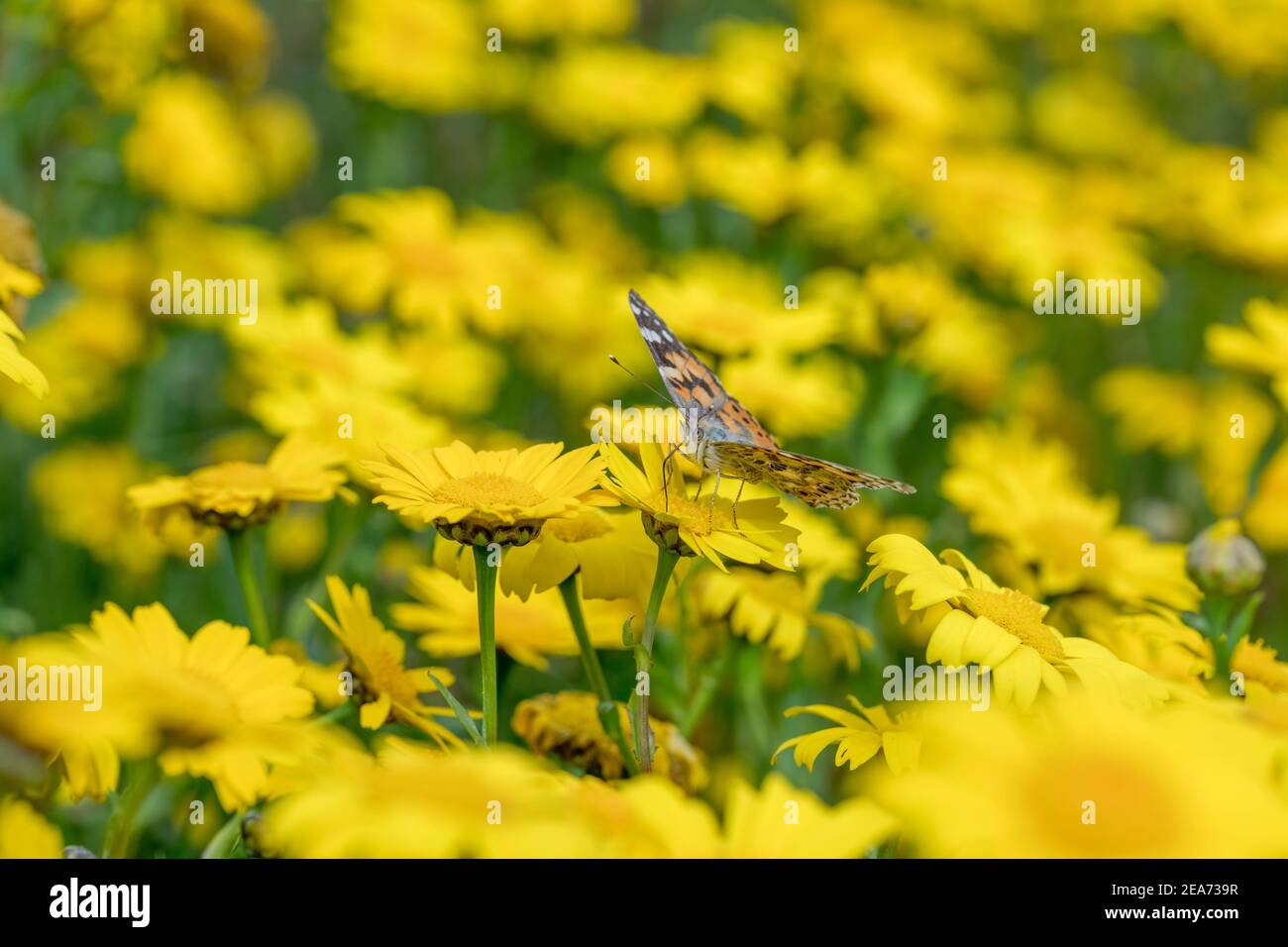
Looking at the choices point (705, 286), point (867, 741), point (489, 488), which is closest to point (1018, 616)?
point (867, 741)

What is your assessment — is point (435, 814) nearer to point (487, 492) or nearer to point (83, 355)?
point (487, 492)

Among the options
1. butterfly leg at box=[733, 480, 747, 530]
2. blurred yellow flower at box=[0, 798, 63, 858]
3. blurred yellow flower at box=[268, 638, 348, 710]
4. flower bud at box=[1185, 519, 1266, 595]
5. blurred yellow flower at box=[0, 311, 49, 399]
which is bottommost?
blurred yellow flower at box=[0, 798, 63, 858]

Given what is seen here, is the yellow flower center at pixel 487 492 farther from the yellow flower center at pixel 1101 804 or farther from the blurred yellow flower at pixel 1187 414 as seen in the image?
the blurred yellow flower at pixel 1187 414

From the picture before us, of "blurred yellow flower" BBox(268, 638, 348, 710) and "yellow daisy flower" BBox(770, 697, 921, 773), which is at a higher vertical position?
"blurred yellow flower" BBox(268, 638, 348, 710)

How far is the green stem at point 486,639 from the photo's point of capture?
4.43 feet

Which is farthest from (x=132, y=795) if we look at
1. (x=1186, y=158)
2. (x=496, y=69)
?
(x=1186, y=158)

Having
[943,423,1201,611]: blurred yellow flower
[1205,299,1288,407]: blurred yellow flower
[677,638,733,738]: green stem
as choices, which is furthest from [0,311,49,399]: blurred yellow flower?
[1205,299,1288,407]: blurred yellow flower

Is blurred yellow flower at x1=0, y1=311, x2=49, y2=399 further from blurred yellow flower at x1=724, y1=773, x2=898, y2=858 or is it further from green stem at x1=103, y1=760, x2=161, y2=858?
blurred yellow flower at x1=724, y1=773, x2=898, y2=858

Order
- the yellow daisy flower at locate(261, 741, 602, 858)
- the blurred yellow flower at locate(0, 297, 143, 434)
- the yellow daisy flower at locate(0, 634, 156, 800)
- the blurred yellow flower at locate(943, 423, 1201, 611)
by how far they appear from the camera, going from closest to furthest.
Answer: the yellow daisy flower at locate(261, 741, 602, 858)
the yellow daisy flower at locate(0, 634, 156, 800)
the blurred yellow flower at locate(943, 423, 1201, 611)
the blurred yellow flower at locate(0, 297, 143, 434)

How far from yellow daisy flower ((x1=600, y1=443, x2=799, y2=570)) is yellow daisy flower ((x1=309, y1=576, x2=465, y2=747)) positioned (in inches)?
12.4

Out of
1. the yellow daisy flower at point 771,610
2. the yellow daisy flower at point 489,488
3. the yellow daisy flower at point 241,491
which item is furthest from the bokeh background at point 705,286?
the yellow daisy flower at point 489,488

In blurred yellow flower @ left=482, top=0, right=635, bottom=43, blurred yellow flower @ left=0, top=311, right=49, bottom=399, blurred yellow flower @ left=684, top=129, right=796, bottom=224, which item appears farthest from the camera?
blurred yellow flower @ left=482, top=0, right=635, bottom=43

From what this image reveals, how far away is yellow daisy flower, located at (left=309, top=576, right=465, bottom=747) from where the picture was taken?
1481mm
